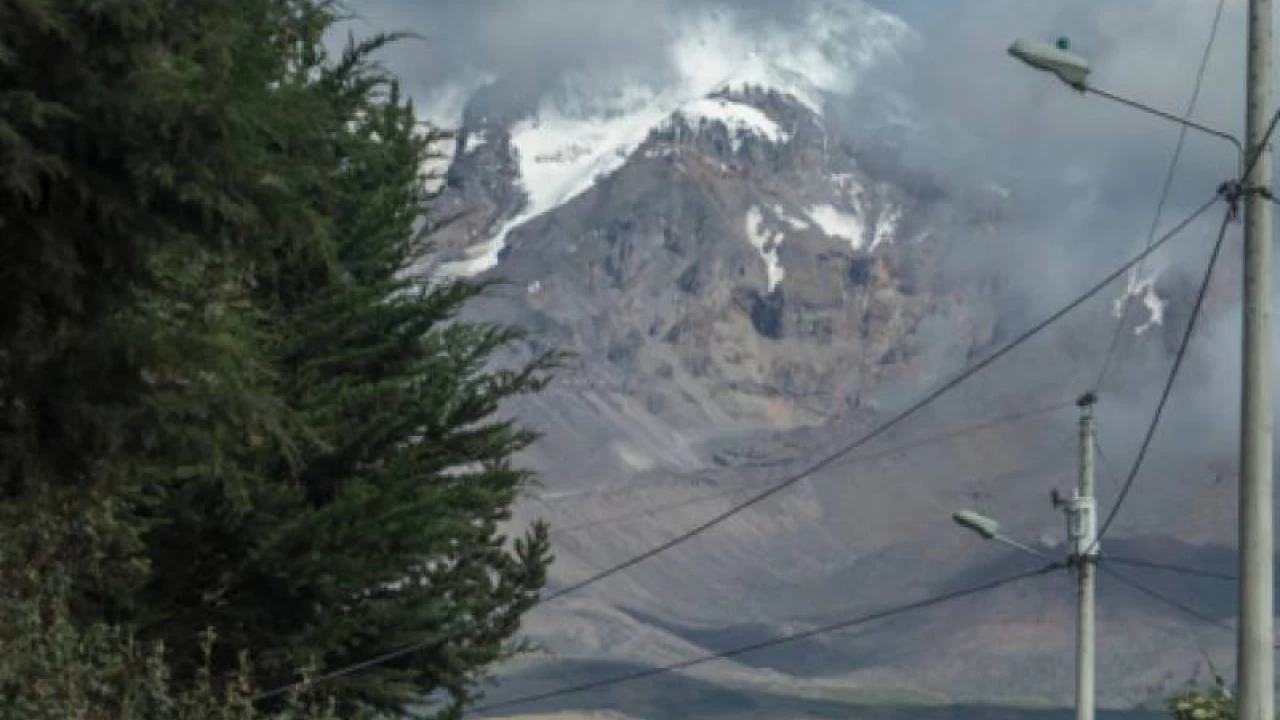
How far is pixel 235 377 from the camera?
48.5 ft

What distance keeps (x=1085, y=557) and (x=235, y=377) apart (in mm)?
21459

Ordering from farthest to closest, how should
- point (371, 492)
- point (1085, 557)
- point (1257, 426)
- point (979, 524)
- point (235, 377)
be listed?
1. point (979, 524)
2. point (1085, 557)
3. point (371, 492)
4. point (1257, 426)
5. point (235, 377)

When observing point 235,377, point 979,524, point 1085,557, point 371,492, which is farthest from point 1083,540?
point 235,377

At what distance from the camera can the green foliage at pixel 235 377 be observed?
1338 cm

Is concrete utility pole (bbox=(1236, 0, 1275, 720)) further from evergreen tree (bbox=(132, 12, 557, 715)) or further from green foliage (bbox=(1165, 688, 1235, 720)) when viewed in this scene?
green foliage (bbox=(1165, 688, 1235, 720))

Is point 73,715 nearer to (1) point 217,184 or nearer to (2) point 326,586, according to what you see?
(1) point 217,184

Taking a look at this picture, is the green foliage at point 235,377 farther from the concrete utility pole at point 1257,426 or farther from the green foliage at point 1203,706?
the green foliage at point 1203,706

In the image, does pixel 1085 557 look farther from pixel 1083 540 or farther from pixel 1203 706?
pixel 1203 706

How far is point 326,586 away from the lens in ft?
94.5

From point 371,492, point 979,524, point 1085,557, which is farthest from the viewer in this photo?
point 979,524

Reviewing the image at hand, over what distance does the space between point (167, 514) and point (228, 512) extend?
56 cm

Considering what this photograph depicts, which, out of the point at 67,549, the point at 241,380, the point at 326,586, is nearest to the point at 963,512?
the point at 326,586

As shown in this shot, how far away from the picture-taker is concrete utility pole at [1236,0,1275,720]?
653 inches

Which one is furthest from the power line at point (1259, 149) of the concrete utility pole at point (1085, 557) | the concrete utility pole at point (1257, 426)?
the concrete utility pole at point (1085, 557)
